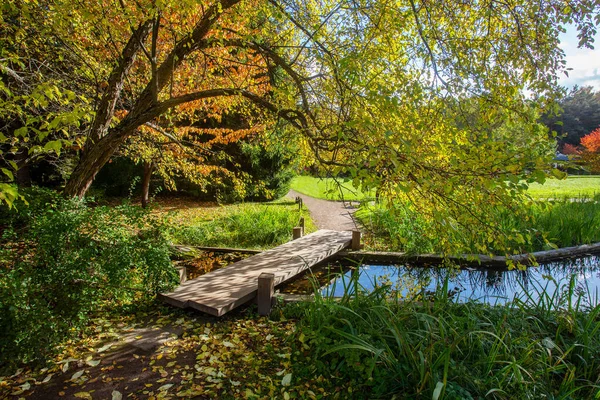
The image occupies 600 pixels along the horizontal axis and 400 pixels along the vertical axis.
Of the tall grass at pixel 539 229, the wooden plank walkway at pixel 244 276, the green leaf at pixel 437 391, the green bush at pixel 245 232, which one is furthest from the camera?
the green bush at pixel 245 232

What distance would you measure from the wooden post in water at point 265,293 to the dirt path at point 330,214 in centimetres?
418

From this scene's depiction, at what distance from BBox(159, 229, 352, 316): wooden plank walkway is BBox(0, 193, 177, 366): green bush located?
1.26ft

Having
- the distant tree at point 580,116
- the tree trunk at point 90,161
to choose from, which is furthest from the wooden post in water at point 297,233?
the distant tree at point 580,116

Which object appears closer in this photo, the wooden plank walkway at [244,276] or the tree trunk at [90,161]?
the wooden plank walkway at [244,276]

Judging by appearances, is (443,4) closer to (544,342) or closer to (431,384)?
(544,342)

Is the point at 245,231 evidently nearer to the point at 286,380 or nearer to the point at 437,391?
the point at 286,380

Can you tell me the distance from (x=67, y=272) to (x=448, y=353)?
10.6 ft

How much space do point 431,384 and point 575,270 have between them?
6.17 m

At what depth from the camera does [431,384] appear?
2383 mm

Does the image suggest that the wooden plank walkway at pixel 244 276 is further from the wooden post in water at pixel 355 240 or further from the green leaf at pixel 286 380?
the green leaf at pixel 286 380

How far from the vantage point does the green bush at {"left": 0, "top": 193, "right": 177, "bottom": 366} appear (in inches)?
108

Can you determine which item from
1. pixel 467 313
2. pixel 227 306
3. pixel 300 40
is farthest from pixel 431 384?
pixel 300 40

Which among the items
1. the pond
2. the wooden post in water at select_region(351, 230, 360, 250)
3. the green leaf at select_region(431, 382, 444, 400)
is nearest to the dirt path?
the wooden post in water at select_region(351, 230, 360, 250)

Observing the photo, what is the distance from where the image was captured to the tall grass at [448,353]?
8.04 feet
